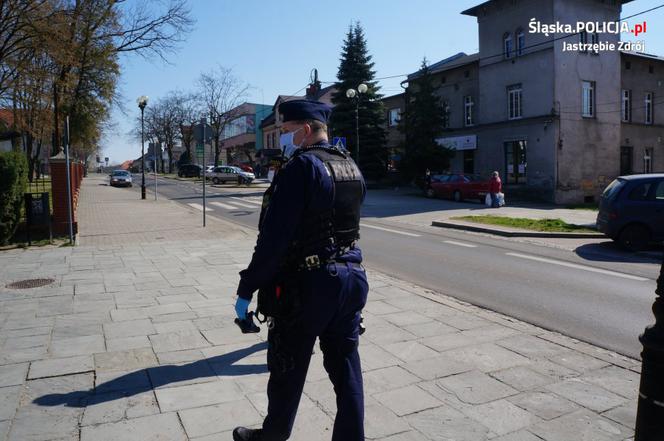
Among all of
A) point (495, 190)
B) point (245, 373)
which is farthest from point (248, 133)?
point (245, 373)

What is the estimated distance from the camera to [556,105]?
28594mm

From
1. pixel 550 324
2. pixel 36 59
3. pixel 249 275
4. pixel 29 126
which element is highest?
pixel 36 59

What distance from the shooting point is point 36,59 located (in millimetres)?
19047

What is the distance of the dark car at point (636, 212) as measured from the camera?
11195 mm

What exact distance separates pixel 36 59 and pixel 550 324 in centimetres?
2014

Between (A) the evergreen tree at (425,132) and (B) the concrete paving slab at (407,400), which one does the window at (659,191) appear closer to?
(B) the concrete paving slab at (407,400)

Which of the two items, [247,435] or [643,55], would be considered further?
[643,55]

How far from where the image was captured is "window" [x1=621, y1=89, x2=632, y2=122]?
107 ft

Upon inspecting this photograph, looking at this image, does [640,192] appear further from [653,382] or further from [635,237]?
[653,382]

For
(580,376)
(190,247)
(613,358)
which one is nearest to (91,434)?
(580,376)

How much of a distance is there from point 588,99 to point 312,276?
106 ft

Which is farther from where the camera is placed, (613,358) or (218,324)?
(218,324)

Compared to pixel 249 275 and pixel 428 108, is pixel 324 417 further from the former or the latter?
pixel 428 108

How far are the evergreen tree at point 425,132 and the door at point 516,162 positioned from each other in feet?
12.6
